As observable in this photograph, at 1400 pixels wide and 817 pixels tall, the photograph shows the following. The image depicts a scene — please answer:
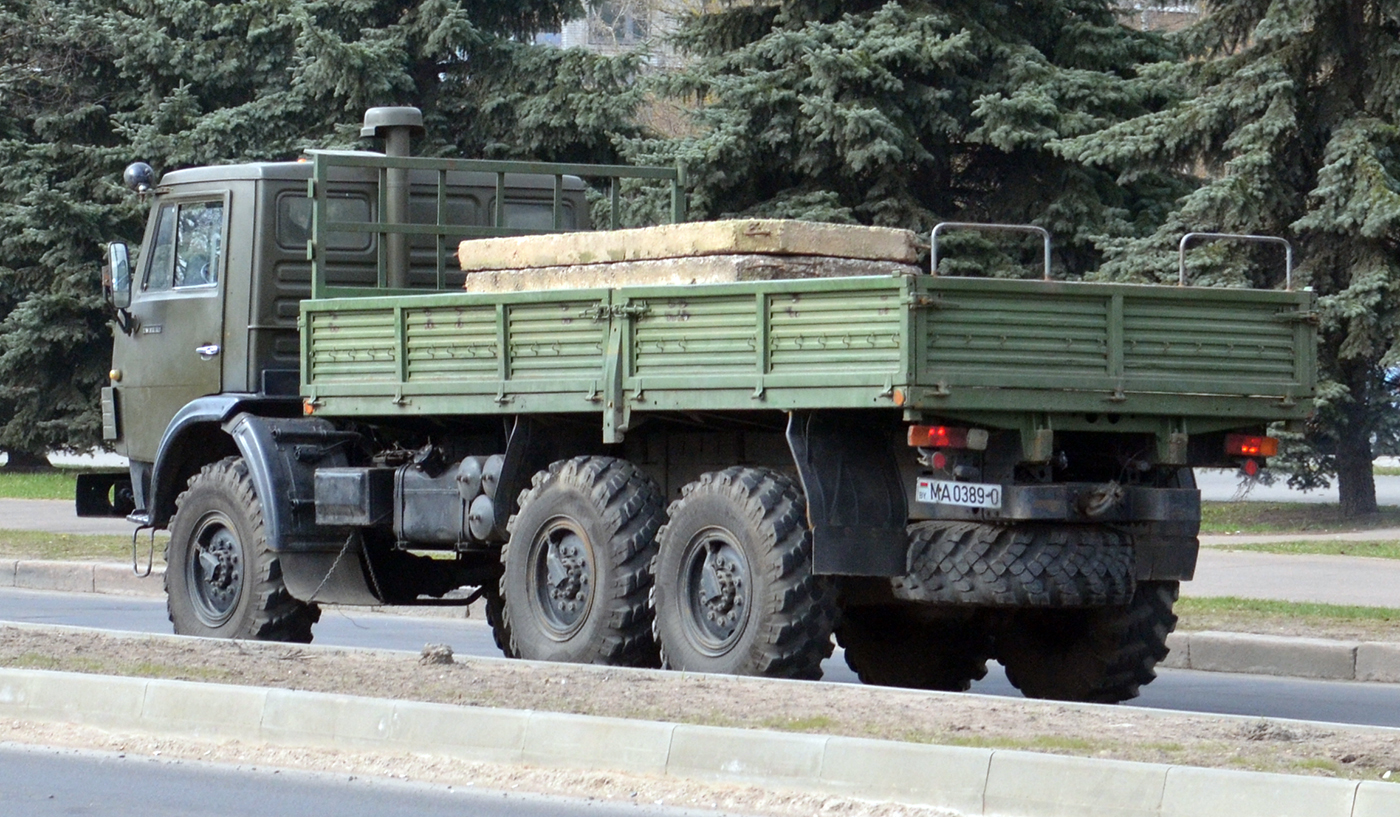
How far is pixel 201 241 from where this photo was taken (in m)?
12.4

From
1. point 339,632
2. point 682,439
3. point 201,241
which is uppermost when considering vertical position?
point 201,241

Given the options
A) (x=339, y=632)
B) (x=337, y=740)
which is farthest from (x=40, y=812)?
(x=339, y=632)

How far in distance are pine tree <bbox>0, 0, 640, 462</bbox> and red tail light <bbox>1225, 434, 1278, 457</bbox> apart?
18.0 meters

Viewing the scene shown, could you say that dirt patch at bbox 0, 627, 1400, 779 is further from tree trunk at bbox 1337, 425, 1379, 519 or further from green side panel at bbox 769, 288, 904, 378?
tree trunk at bbox 1337, 425, 1379, 519

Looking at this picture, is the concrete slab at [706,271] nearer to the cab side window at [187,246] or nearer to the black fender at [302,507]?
the black fender at [302,507]

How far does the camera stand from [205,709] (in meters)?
8.65

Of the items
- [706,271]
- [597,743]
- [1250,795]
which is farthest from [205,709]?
[1250,795]

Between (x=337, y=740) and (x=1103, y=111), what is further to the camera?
Answer: (x=1103, y=111)

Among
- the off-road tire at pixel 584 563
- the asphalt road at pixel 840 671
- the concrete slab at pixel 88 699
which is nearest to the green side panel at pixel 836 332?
the off-road tire at pixel 584 563

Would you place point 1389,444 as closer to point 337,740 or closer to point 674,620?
point 674,620

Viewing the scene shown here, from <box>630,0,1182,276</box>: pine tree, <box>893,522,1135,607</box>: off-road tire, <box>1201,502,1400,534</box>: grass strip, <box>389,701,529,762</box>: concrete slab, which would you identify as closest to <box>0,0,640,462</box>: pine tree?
<box>630,0,1182,276</box>: pine tree

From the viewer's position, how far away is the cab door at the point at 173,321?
12250 millimetres

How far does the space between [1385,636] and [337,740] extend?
651cm

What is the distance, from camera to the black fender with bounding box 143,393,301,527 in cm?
1202
